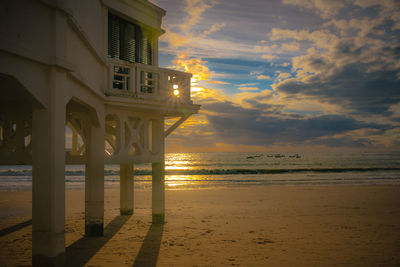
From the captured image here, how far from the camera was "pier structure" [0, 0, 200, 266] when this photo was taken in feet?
15.3

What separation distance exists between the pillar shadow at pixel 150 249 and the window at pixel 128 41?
523 cm

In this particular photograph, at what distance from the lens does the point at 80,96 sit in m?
6.41

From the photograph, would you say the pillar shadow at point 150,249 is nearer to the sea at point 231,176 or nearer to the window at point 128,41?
the window at point 128,41

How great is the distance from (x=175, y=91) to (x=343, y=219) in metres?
8.11

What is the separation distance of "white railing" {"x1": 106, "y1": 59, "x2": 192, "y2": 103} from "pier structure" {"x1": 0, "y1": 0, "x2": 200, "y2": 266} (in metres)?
0.03

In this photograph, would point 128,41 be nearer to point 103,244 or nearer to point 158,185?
point 158,185

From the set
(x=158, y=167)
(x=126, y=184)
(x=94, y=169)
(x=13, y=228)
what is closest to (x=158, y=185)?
(x=158, y=167)

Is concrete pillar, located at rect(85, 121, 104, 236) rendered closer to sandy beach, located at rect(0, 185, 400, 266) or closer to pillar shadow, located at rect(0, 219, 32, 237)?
sandy beach, located at rect(0, 185, 400, 266)

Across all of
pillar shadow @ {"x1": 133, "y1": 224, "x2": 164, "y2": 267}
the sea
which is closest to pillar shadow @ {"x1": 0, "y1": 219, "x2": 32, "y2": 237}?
pillar shadow @ {"x1": 133, "y1": 224, "x2": 164, "y2": 267}

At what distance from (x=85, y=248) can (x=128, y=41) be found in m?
6.14

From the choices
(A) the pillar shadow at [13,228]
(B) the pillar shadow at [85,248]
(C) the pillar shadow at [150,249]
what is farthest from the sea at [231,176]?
(B) the pillar shadow at [85,248]

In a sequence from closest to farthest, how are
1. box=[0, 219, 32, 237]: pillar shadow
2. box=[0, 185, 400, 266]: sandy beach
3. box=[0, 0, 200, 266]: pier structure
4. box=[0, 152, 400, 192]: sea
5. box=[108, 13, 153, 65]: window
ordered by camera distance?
box=[0, 0, 200, 266]: pier structure, box=[0, 185, 400, 266]: sandy beach, box=[108, 13, 153, 65]: window, box=[0, 219, 32, 237]: pillar shadow, box=[0, 152, 400, 192]: sea

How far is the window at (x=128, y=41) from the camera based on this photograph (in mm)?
9797

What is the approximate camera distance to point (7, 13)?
4.13 meters
